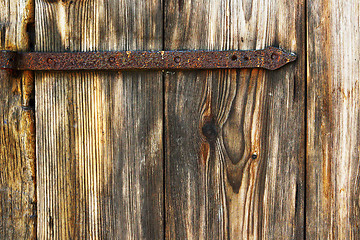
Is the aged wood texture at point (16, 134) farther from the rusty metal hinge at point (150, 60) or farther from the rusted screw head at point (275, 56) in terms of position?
the rusted screw head at point (275, 56)

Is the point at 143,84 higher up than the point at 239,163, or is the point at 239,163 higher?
the point at 143,84

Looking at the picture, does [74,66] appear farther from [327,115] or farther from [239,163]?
[327,115]

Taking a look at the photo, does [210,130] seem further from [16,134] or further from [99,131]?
[16,134]

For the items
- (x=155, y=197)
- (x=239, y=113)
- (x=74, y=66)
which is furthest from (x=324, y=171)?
(x=74, y=66)

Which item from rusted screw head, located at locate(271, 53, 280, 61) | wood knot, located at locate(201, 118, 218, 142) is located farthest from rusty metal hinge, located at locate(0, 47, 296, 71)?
wood knot, located at locate(201, 118, 218, 142)

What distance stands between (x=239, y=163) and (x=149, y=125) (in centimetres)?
23

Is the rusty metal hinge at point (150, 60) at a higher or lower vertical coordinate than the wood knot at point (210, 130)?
higher

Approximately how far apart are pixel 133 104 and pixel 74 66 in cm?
16

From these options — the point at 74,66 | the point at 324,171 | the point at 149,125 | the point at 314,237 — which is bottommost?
the point at 314,237

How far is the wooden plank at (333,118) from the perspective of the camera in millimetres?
682

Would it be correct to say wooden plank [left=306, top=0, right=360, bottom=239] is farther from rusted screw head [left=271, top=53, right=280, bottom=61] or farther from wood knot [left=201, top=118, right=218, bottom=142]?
wood knot [left=201, top=118, right=218, bottom=142]

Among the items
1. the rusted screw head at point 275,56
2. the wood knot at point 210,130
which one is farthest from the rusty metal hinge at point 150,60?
the wood knot at point 210,130

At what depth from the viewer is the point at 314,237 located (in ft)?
2.30

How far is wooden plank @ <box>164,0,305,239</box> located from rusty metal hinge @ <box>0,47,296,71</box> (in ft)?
0.09
